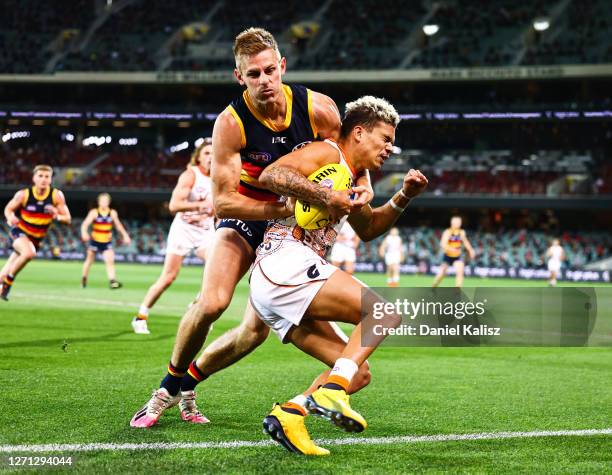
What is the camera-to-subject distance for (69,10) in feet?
194

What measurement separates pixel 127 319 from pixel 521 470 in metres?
10.9

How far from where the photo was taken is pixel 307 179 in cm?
488

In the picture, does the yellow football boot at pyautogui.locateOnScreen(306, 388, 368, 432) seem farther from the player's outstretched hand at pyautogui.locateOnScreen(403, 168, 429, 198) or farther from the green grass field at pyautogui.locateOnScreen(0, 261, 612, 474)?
the player's outstretched hand at pyautogui.locateOnScreen(403, 168, 429, 198)

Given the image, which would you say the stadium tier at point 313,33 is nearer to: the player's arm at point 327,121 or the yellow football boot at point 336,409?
the player's arm at point 327,121

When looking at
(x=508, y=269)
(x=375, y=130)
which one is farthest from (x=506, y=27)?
(x=375, y=130)

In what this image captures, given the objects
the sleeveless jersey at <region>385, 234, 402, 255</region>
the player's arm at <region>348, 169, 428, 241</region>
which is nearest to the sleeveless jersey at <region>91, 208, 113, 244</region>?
the sleeveless jersey at <region>385, 234, 402, 255</region>

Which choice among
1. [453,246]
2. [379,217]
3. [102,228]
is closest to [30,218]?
[102,228]

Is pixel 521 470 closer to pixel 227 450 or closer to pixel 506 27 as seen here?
pixel 227 450

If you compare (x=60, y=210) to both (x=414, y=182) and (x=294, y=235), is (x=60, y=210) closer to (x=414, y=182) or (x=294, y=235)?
(x=294, y=235)

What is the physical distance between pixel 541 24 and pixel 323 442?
47265 millimetres

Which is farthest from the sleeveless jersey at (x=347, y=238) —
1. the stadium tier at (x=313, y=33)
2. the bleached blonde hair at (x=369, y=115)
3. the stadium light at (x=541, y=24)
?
the stadium light at (x=541, y=24)

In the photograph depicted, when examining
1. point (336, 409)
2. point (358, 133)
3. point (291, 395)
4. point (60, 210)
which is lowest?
point (291, 395)

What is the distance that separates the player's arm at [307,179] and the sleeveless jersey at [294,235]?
5.0 inches

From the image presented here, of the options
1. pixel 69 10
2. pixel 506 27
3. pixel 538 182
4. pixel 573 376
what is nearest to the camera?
pixel 573 376
